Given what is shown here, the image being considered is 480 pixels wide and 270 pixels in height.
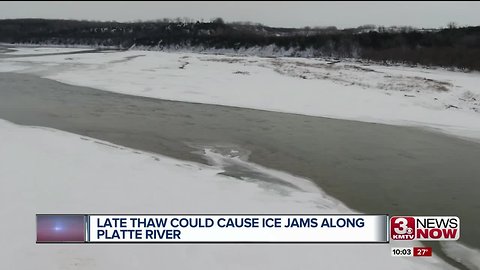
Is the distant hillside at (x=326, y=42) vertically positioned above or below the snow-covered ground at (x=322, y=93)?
above

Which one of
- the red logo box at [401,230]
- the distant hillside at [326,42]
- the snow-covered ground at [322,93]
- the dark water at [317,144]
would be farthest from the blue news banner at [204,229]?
the distant hillside at [326,42]

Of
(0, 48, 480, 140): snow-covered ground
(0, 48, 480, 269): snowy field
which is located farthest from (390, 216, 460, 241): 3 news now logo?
(0, 48, 480, 140): snow-covered ground

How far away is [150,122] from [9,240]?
29.1ft

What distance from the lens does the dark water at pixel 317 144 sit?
7.39 m

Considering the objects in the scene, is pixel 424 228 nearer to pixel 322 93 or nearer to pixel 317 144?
pixel 317 144

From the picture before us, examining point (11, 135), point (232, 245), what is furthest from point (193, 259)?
point (11, 135)

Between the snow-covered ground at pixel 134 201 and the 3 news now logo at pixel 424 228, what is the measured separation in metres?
0.45

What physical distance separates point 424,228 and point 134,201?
392cm

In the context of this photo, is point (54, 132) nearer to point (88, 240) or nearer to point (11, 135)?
point (11, 135)

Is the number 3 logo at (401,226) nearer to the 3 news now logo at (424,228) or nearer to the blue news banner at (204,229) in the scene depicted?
the 3 news now logo at (424,228)

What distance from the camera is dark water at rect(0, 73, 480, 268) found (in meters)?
7.39

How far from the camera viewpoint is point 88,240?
5.08 meters

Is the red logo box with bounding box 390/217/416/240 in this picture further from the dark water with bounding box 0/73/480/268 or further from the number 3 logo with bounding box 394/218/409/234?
the dark water with bounding box 0/73/480/268

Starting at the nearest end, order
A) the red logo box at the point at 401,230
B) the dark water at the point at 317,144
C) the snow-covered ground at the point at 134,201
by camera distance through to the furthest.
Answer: the snow-covered ground at the point at 134,201
the red logo box at the point at 401,230
the dark water at the point at 317,144
